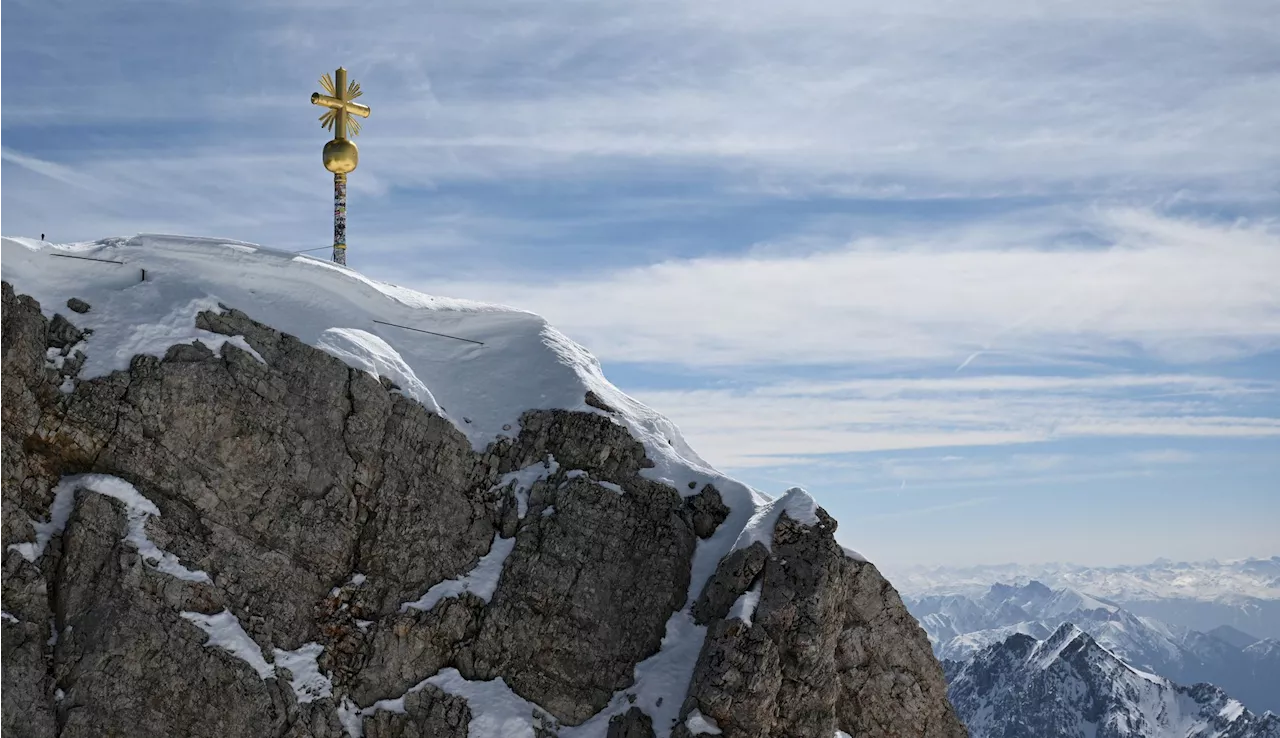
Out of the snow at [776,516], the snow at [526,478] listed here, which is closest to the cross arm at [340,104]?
the snow at [526,478]

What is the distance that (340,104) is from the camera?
164 ft

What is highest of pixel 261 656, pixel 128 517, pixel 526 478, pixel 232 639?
pixel 526 478

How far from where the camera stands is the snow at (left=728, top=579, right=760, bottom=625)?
36.4 meters

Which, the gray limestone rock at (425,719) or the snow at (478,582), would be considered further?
the snow at (478,582)

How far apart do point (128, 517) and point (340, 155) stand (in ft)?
62.8

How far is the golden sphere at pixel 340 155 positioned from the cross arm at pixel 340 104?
1.32m

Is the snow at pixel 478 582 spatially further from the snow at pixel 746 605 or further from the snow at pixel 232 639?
the snow at pixel 746 605

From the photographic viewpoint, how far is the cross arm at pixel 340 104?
162 feet

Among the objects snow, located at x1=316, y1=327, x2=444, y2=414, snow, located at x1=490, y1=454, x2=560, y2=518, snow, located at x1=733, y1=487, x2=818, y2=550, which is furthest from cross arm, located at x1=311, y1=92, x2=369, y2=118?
snow, located at x1=733, y1=487, x2=818, y2=550

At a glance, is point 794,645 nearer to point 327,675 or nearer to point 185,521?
point 327,675

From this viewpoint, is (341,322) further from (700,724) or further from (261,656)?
(700,724)

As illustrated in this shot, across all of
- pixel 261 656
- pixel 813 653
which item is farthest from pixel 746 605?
pixel 261 656

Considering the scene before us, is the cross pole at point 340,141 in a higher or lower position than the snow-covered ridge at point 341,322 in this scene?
higher

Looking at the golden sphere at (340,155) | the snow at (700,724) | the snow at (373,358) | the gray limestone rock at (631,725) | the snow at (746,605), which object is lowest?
the gray limestone rock at (631,725)
